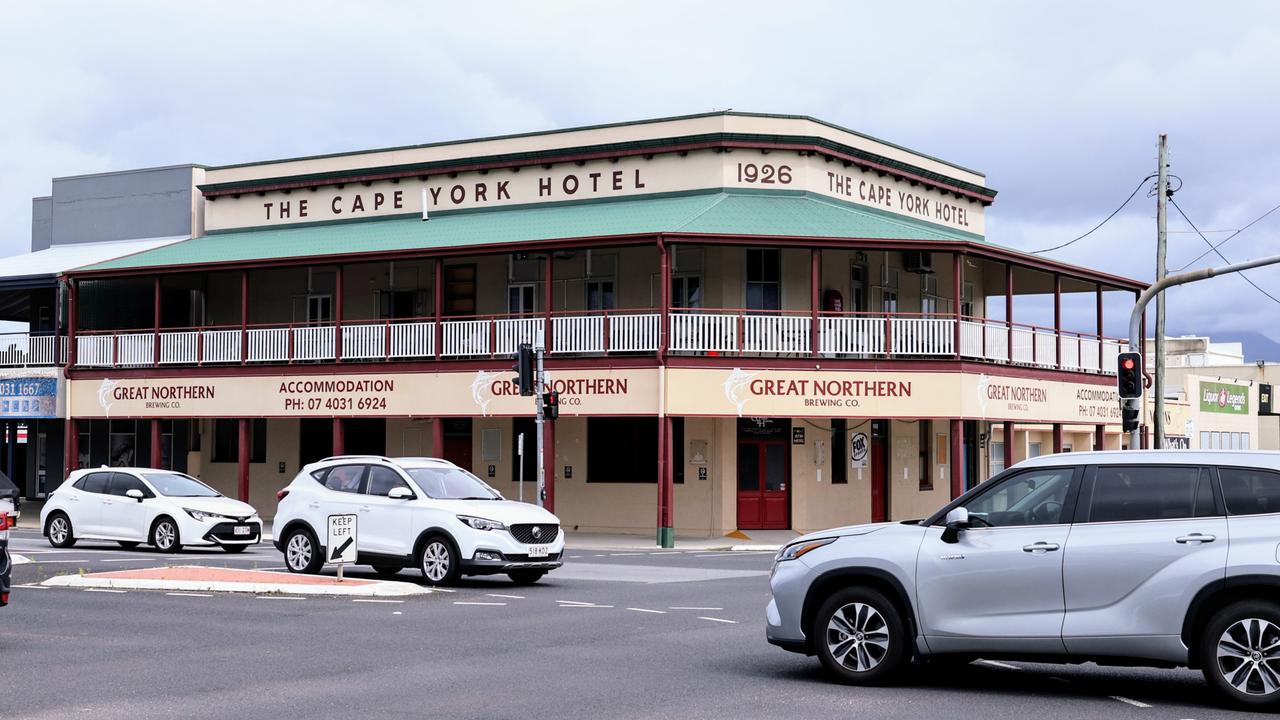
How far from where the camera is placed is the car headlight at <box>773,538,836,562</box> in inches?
446

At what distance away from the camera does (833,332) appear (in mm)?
31594

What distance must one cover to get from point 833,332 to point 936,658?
20.8 metres

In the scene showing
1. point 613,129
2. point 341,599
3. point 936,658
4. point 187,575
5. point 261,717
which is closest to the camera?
point 261,717

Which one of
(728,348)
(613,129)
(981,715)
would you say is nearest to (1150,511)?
(981,715)

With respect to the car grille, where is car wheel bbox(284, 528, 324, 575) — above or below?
below

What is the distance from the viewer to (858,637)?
11.1 meters

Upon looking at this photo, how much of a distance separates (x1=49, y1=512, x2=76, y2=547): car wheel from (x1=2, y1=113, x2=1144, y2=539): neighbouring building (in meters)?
8.47

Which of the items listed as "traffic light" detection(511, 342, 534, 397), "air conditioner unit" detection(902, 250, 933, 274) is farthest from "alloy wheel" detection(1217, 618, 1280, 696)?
"air conditioner unit" detection(902, 250, 933, 274)

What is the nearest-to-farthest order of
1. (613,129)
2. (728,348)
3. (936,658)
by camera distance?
(936,658)
(728,348)
(613,129)

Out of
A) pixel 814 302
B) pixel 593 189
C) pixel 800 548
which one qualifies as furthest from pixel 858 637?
pixel 593 189

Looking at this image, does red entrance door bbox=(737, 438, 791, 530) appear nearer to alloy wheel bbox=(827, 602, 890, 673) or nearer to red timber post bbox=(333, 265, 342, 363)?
red timber post bbox=(333, 265, 342, 363)

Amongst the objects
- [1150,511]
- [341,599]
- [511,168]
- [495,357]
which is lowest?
[341,599]

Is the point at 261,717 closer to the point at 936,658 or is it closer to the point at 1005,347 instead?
the point at 936,658

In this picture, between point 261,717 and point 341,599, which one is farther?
point 341,599
